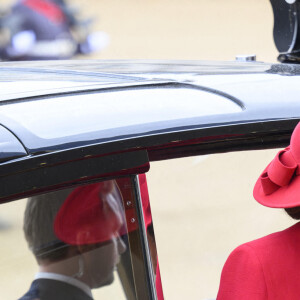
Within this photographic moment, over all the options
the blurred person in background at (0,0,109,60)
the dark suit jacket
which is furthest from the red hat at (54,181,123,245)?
the blurred person in background at (0,0,109,60)

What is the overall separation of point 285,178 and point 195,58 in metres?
12.5

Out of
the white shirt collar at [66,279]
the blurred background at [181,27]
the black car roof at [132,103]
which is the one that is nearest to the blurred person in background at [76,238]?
the white shirt collar at [66,279]

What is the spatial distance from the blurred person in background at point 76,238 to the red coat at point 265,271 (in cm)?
38

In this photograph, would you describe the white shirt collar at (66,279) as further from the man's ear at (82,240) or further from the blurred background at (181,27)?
the blurred background at (181,27)

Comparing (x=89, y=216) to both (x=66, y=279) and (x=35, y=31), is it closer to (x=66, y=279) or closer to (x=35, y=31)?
(x=66, y=279)

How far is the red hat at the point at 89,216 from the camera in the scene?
80.7 inches

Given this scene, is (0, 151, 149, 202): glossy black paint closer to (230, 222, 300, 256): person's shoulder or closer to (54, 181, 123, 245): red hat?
(230, 222, 300, 256): person's shoulder

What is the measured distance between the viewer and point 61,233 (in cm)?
211

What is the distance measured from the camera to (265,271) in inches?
65.9

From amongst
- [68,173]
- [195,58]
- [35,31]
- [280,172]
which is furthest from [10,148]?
[195,58]

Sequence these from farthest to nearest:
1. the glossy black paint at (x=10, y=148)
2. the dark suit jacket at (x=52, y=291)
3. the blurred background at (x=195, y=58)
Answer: the blurred background at (x=195, y=58) → the dark suit jacket at (x=52, y=291) → the glossy black paint at (x=10, y=148)

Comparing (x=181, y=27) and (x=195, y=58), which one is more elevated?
(x=181, y=27)

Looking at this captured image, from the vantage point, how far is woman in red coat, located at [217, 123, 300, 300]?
1.67 meters

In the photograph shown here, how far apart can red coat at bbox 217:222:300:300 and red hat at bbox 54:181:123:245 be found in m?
0.44
